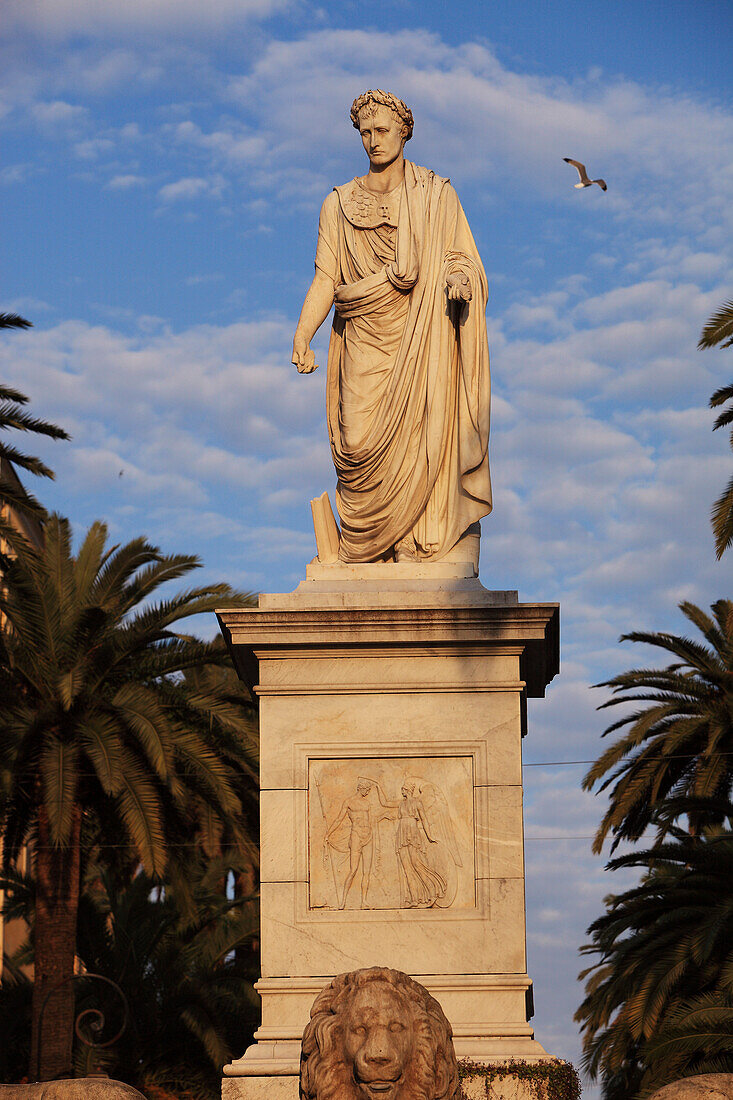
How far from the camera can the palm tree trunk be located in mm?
23281

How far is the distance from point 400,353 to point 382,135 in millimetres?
1589

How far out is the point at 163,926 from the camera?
88.1 ft

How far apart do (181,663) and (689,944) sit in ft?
25.6

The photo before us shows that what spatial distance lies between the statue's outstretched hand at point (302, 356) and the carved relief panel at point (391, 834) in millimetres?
2876

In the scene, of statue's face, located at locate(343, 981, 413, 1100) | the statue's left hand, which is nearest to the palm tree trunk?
the statue's left hand

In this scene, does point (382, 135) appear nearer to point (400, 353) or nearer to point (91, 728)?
point (400, 353)

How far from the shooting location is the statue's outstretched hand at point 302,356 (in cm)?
1227

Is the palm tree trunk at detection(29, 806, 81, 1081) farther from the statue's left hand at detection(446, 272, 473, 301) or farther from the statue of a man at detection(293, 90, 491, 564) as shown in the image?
the statue's left hand at detection(446, 272, 473, 301)

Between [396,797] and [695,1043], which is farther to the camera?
[695,1043]

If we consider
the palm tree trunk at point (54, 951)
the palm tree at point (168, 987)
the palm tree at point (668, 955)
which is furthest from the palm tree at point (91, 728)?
the palm tree at point (668, 955)

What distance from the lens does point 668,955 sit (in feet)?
74.7

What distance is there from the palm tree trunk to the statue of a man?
42.1 feet

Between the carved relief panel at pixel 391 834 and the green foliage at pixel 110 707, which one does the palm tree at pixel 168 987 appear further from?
the carved relief panel at pixel 391 834

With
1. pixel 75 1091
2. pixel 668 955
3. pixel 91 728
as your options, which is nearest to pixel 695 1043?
pixel 668 955
